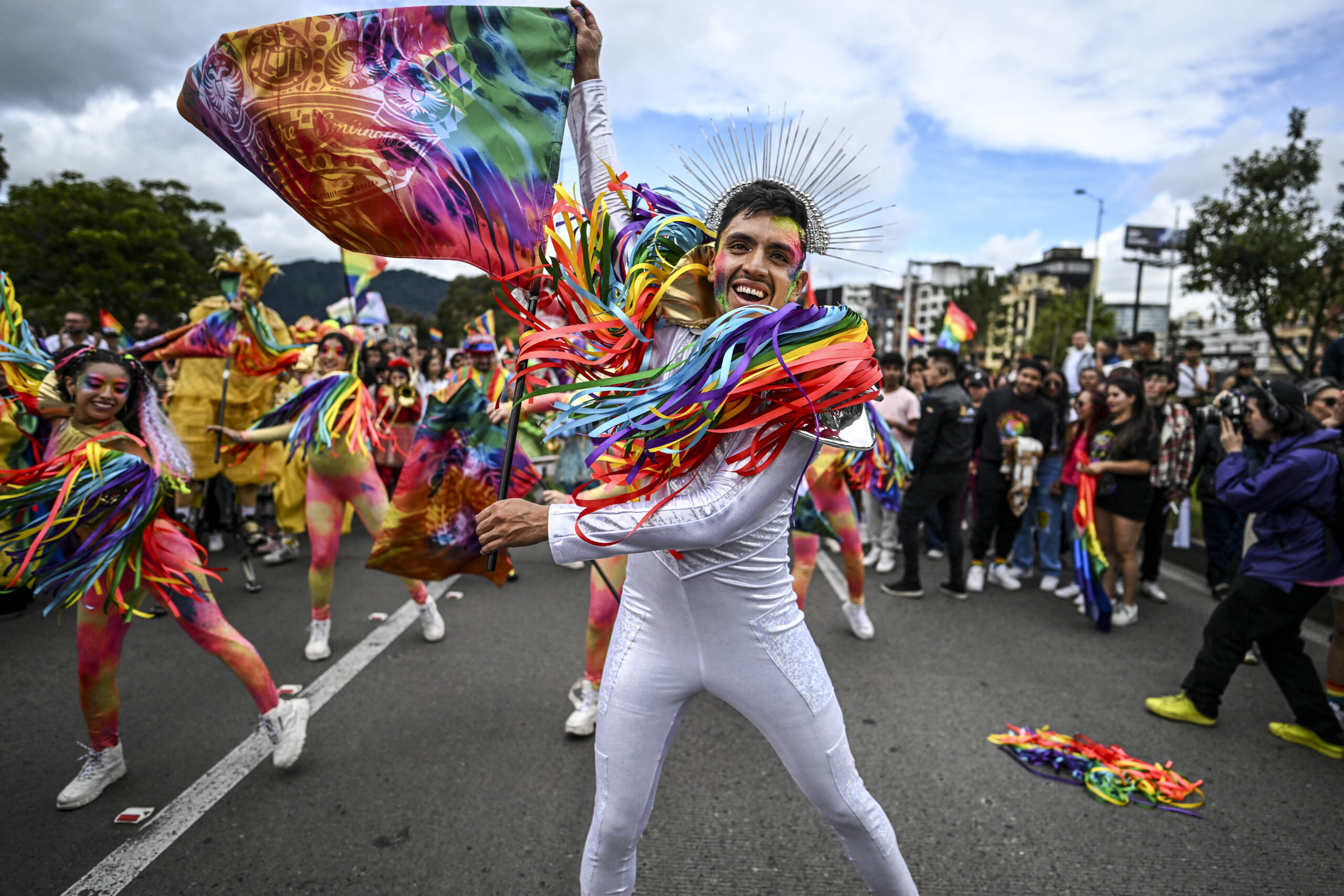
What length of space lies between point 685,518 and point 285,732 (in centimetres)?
248

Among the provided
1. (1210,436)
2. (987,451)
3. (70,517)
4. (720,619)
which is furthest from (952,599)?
(70,517)

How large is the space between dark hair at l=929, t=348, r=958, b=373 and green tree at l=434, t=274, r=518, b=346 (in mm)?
40458

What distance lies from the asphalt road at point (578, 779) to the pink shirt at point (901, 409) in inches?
90.6

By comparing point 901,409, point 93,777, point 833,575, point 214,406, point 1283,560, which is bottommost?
point 833,575

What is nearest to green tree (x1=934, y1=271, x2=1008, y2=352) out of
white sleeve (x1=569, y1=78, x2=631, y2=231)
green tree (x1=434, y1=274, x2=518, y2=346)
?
green tree (x1=434, y1=274, x2=518, y2=346)

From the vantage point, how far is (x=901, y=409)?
665cm

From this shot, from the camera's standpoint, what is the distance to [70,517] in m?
2.68

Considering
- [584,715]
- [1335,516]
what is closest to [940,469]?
[1335,516]

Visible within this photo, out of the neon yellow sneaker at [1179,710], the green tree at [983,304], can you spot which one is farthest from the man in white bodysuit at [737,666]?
the green tree at [983,304]

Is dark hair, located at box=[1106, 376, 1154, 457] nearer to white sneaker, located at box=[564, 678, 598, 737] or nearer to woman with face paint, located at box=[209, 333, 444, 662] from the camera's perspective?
white sneaker, located at box=[564, 678, 598, 737]

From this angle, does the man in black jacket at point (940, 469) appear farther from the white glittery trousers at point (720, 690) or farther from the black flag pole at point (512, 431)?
the black flag pole at point (512, 431)

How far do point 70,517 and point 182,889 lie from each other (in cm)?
140

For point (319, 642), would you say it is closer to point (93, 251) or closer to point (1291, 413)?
point (1291, 413)

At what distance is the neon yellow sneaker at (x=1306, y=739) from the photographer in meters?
3.47
